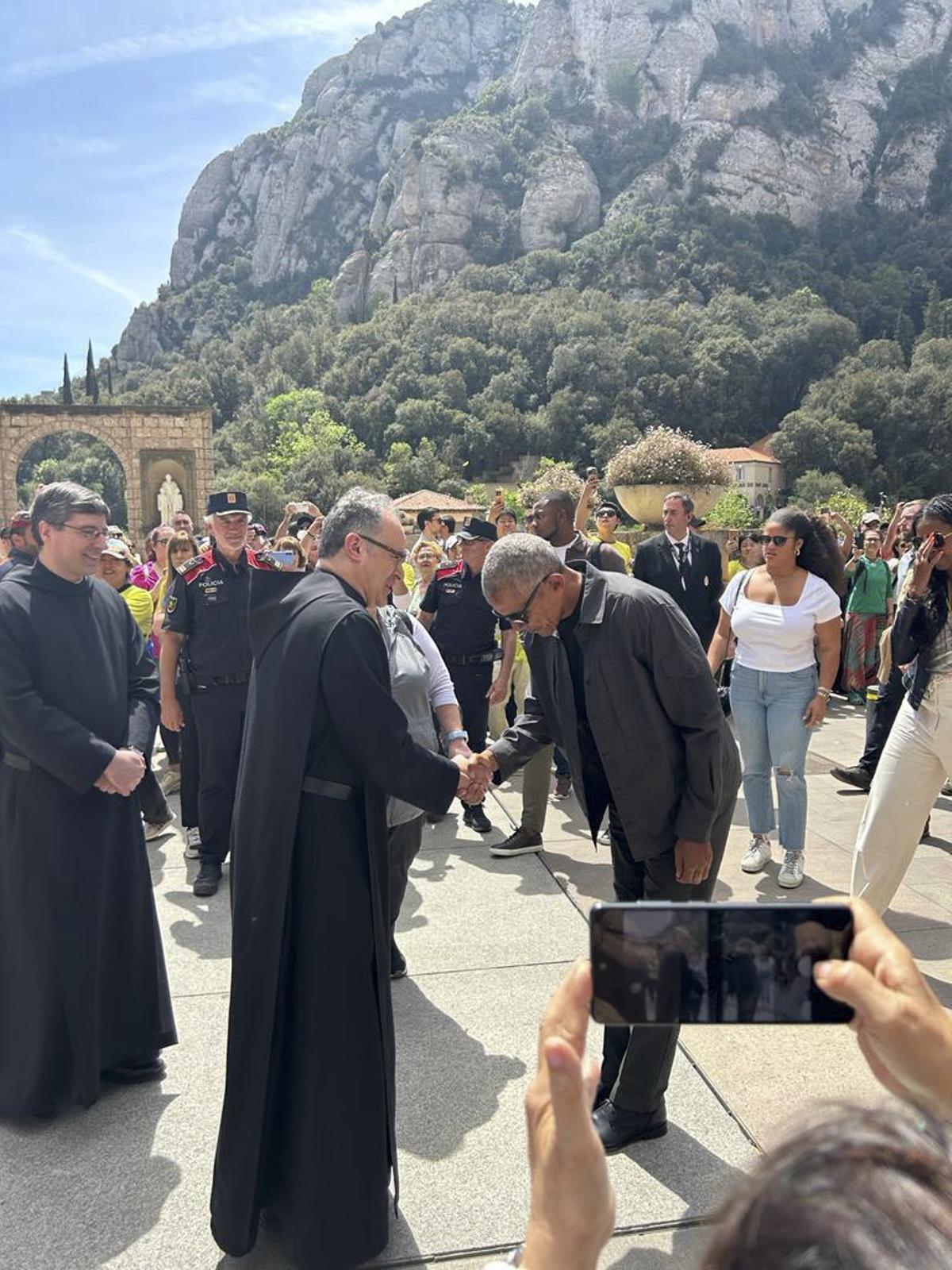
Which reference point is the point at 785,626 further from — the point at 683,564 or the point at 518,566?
the point at 518,566

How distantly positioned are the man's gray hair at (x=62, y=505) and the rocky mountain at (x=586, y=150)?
104m

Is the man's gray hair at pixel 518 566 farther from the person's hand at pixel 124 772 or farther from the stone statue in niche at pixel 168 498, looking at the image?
the stone statue in niche at pixel 168 498

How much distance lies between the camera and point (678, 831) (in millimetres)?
2945

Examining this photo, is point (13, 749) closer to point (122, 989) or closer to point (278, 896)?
point (122, 989)

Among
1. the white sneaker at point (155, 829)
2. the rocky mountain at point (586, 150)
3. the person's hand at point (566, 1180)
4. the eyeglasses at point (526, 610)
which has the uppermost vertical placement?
the rocky mountain at point (586, 150)

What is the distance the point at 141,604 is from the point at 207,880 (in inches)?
117

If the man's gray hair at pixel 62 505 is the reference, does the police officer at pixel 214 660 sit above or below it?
below

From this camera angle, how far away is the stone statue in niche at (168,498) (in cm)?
3931

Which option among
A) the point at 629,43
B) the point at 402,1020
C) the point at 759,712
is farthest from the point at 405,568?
the point at 629,43

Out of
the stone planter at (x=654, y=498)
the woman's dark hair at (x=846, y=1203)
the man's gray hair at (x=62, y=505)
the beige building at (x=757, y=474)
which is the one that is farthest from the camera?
the beige building at (x=757, y=474)

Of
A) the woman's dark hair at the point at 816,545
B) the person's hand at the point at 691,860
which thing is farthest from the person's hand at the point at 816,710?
the person's hand at the point at 691,860

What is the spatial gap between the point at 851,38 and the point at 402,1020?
13100 cm

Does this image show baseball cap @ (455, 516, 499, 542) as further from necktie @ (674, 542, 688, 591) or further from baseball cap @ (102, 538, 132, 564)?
baseball cap @ (102, 538, 132, 564)

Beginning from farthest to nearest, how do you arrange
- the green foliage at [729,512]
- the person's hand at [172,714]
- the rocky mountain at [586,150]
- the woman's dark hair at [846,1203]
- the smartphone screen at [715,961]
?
the rocky mountain at [586,150] → the green foliage at [729,512] → the person's hand at [172,714] → the smartphone screen at [715,961] → the woman's dark hair at [846,1203]
